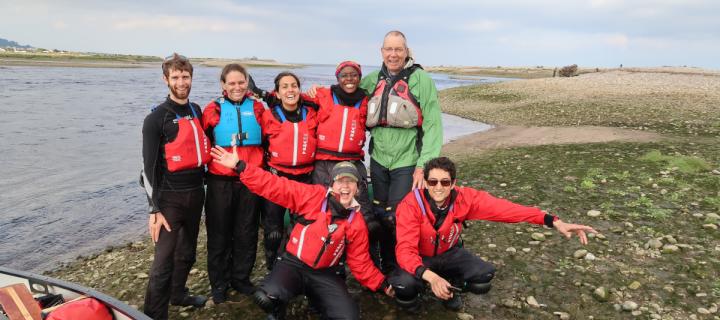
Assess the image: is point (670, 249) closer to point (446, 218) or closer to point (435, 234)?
point (446, 218)

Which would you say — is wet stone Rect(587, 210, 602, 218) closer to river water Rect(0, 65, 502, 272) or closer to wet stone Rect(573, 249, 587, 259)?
wet stone Rect(573, 249, 587, 259)

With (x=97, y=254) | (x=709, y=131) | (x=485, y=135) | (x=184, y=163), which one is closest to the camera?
(x=184, y=163)

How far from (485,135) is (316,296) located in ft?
70.5

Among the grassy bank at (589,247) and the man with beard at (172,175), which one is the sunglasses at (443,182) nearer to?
the grassy bank at (589,247)

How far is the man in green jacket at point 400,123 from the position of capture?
7.07 meters

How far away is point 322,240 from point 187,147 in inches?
92.5

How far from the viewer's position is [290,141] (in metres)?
6.98

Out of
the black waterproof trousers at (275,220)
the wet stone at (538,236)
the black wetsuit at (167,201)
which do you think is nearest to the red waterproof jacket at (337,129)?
the black waterproof trousers at (275,220)

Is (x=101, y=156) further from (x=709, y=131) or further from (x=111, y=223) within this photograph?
(x=709, y=131)

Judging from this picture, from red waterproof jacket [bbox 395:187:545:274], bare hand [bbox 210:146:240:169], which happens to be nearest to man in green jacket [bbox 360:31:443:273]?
red waterproof jacket [bbox 395:187:545:274]

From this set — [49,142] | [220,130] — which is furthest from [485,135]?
[49,142]

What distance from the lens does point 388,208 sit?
736 cm

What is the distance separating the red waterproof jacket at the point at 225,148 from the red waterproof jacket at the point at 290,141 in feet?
0.60

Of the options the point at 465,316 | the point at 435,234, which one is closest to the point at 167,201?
the point at 435,234
